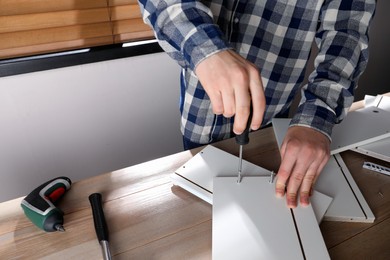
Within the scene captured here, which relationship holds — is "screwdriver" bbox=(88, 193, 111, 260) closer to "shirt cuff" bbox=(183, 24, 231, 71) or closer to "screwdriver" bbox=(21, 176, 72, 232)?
"screwdriver" bbox=(21, 176, 72, 232)

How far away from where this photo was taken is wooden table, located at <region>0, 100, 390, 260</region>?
51 centimetres

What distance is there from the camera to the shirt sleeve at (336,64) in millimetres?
659

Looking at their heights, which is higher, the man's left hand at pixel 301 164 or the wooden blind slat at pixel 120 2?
the wooden blind slat at pixel 120 2

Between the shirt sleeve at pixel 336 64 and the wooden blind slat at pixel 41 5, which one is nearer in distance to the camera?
the shirt sleeve at pixel 336 64

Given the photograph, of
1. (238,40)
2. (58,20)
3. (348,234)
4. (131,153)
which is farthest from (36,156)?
(348,234)

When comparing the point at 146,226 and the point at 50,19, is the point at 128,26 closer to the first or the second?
the point at 50,19

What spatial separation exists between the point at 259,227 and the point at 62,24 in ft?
3.02

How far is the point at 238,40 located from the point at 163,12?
Answer: 0.31 meters

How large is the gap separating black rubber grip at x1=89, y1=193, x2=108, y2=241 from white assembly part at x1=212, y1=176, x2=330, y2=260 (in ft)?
0.59

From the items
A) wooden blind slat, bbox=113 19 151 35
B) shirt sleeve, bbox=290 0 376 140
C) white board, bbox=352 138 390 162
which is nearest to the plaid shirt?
shirt sleeve, bbox=290 0 376 140

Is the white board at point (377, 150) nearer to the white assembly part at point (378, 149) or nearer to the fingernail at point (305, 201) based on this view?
the white assembly part at point (378, 149)

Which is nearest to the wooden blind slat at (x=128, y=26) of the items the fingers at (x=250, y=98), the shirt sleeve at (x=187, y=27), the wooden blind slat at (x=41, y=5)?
the wooden blind slat at (x=41, y=5)

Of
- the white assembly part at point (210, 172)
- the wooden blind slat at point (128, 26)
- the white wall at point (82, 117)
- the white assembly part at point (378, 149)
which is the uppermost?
the wooden blind slat at point (128, 26)

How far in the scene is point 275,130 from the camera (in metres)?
0.80
